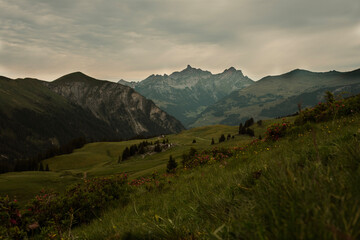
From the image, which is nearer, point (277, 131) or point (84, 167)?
point (277, 131)

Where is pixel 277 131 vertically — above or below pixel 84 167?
above

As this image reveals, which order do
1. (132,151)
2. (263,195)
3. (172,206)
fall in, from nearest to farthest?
(263,195)
(172,206)
(132,151)

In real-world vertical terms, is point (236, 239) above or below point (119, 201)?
above

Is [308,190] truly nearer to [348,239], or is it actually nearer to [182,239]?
[348,239]

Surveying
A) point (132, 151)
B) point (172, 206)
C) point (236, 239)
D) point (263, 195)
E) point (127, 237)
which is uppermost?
point (263, 195)

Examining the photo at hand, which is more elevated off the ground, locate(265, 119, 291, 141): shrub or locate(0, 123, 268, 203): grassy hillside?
locate(265, 119, 291, 141): shrub

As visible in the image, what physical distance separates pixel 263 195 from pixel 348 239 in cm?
118

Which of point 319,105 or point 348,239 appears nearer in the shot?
point 348,239

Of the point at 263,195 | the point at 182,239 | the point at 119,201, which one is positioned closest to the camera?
the point at 263,195

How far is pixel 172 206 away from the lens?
554cm

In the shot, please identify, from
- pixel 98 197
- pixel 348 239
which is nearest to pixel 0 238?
pixel 98 197

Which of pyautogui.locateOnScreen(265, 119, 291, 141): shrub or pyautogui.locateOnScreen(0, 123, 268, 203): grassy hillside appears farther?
pyautogui.locateOnScreen(0, 123, 268, 203): grassy hillside

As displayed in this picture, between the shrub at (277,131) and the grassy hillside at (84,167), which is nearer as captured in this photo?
the shrub at (277,131)

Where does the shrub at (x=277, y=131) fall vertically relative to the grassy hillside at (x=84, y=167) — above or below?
above
